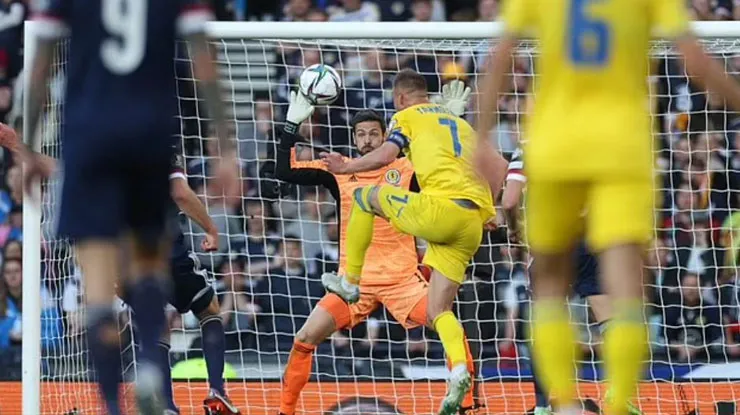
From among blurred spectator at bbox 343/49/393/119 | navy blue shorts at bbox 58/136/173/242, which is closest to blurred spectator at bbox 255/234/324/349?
blurred spectator at bbox 343/49/393/119

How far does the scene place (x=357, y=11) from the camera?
1410cm

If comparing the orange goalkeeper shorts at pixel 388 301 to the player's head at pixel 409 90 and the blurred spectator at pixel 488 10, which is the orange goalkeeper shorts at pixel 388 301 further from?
the blurred spectator at pixel 488 10

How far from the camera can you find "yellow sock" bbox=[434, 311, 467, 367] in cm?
865

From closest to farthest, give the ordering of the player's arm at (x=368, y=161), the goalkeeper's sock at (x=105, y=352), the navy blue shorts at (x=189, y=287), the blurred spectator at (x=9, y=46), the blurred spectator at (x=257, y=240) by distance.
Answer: the goalkeeper's sock at (x=105, y=352) → the player's arm at (x=368, y=161) → the navy blue shorts at (x=189, y=287) → the blurred spectator at (x=257, y=240) → the blurred spectator at (x=9, y=46)

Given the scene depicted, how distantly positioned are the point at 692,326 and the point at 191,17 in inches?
260

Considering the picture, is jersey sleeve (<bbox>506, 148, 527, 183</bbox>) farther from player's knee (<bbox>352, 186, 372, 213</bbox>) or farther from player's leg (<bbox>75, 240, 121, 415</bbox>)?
player's leg (<bbox>75, 240, 121, 415</bbox>)

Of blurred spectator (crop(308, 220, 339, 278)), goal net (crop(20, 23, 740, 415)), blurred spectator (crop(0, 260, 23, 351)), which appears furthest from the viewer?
blurred spectator (crop(0, 260, 23, 351))

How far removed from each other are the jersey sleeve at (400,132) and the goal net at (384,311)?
1.02 meters

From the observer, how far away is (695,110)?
1072cm

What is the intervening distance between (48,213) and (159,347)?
186 inches

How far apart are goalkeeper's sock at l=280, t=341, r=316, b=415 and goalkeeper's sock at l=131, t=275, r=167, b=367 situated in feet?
12.1

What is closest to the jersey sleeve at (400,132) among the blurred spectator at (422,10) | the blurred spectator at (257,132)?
the blurred spectator at (257,132)

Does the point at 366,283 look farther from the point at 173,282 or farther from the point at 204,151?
the point at 204,151

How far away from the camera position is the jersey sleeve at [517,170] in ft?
28.8
